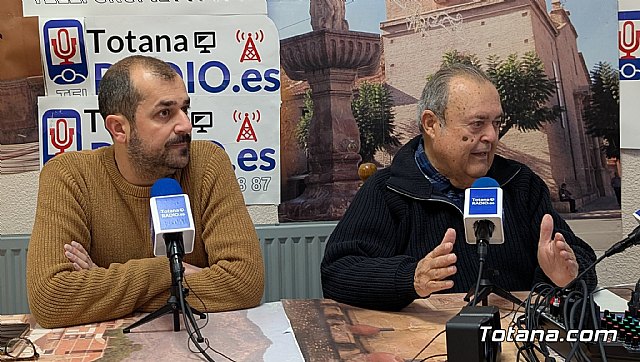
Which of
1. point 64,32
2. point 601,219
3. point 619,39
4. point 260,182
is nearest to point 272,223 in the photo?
point 260,182

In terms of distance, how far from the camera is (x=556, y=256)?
1804 millimetres

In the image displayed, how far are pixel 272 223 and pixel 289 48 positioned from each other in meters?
0.68

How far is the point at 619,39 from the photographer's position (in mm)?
3072

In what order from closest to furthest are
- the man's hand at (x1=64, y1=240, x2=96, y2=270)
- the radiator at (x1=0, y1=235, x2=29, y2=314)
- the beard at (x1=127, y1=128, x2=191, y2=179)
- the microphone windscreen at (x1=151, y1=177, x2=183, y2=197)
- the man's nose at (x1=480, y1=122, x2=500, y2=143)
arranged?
the microphone windscreen at (x1=151, y1=177, x2=183, y2=197), the man's hand at (x1=64, y1=240, x2=96, y2=270), the beard at (x1=127, y1=128, x2=191, y2=179), the man's nose at (x1=480, y1=122, x2=500, y2=143), the radiator at (x1=0, y1=235, x2=29, y2=314)

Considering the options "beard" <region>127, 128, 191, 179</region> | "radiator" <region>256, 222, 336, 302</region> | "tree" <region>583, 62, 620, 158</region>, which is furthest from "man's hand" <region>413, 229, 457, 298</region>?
"tree" <region>583, 62, 620, 158</region>

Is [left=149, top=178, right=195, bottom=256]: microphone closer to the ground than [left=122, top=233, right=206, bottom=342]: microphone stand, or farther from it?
farther from it

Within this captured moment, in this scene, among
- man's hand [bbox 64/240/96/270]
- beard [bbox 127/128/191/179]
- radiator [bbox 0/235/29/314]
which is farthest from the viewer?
radiator [bbox 0/235/29/314]

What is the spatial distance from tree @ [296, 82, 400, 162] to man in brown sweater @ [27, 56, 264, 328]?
2.98 ft

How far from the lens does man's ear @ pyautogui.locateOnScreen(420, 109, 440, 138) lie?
227cm

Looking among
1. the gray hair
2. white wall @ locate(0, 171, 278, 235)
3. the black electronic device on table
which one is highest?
the gray hair

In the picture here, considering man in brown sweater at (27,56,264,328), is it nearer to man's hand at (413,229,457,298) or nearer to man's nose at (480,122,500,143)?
man's hand at (413,229,457,298)

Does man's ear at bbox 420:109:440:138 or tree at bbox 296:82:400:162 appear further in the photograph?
tree at bbox 296:82:400:162

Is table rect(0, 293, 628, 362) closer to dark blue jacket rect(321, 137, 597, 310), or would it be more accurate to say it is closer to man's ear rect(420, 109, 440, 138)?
dark blue jacket rect(321, 137, 597, 310)

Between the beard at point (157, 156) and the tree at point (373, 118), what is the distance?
1.06 m
